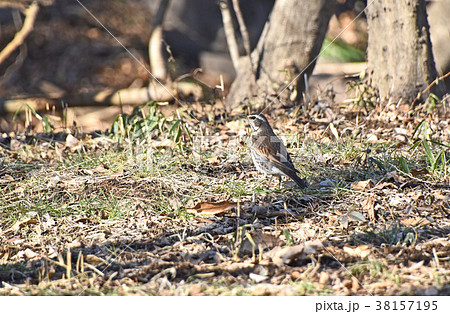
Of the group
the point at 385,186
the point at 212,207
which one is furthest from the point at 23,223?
the point at 385,186

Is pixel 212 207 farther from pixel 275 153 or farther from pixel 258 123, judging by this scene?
pixel 258 123

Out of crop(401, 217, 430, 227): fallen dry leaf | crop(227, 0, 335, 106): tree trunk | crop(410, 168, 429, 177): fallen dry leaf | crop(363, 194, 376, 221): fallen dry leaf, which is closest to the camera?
crop(401, 217, 430, 227): fallen dry leaf

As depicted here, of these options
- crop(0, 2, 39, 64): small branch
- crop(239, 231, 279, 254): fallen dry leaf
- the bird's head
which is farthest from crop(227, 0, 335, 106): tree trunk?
crop(0, 2, 39, 64): small branch

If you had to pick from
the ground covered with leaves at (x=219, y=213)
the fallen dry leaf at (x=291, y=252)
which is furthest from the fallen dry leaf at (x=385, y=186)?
the fallen dry leaf at (x=291, y=252)

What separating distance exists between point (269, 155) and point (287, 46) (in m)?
3.39

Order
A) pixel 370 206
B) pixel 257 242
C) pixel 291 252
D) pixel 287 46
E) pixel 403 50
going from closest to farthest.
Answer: pixel 291 252 → pixel 257 242 → pixel 370 206 → pixel 403 50 → pixel 287 46

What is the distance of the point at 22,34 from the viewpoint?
392 inches

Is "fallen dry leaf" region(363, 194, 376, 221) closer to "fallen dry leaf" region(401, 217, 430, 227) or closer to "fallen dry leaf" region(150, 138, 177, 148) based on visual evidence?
"fallen dry leaf" region(401, 217, 430, 227)

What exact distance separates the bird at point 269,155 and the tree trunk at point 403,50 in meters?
2.56

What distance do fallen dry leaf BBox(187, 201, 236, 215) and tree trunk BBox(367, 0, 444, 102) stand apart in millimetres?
Answer: 3566

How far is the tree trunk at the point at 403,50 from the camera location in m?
6.68

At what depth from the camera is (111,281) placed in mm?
3199

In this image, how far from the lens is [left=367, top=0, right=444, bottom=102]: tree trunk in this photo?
6.68 meters

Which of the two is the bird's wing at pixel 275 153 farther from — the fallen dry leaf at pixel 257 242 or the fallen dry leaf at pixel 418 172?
the fallen dry leaf at pixel 418 172
